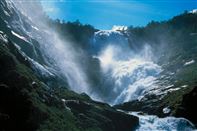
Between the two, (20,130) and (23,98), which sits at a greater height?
(23,98)

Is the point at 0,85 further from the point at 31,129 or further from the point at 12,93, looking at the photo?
the point at 31,129

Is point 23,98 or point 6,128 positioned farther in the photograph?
point 23,98

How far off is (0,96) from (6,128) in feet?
66.7

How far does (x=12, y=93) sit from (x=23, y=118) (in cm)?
1223

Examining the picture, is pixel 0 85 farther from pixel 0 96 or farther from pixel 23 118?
pixel 23 118

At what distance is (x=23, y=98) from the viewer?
191 metres

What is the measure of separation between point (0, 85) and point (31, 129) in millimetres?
23865

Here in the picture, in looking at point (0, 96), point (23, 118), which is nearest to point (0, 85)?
point (0, 96)

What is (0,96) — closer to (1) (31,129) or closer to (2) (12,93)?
(2) (12,93)

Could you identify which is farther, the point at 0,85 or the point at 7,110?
the point at 0,85

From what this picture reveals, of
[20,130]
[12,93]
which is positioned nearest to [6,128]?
[20,130]

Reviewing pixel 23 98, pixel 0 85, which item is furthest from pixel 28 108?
pixel 0 85

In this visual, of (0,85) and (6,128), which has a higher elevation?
(0,85)

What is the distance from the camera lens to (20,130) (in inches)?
7165
